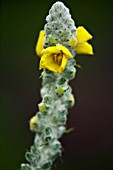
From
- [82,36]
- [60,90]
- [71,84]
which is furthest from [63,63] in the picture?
[71,84]

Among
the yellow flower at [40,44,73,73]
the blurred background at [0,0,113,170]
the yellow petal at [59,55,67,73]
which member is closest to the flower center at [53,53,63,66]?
the yellow flower at [40,44,73,73]

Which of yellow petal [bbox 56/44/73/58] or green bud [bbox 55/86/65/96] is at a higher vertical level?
yellow petal [bbox 56/44/73/58]

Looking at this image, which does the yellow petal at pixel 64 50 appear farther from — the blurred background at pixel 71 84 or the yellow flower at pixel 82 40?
the blurred background at pixel 71 84

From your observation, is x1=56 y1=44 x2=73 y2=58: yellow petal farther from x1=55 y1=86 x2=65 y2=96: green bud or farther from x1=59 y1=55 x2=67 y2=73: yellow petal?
x1=55 y1=86 x2=65 y2=96: green bud

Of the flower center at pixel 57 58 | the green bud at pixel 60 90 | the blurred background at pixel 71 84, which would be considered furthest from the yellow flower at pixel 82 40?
the blurred background at pixel 71 84

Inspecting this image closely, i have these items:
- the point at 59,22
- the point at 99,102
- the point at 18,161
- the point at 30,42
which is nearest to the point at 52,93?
the point at 59,22

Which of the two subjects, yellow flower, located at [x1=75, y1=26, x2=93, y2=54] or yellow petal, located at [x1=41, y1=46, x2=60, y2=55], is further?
yellow flower, located at [x1=75, y1=26, x2=93, y2=54]

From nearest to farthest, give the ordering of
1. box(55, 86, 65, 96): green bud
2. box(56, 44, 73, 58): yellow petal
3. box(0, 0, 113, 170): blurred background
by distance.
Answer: box(56, 44, 73, 58): yellow petal, box(55, 86, 65, 96): green bud, box(0, 0, 113, 170): blurred background

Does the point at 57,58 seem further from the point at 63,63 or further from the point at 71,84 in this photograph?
the point at 71,84
